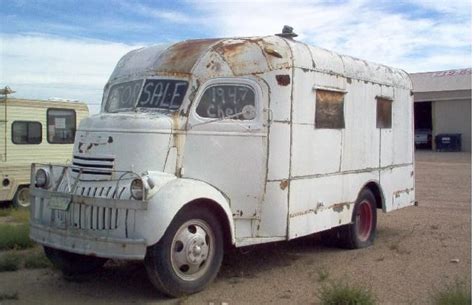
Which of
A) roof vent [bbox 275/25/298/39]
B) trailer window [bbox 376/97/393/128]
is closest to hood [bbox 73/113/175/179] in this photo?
roof vent [bbox 275/25/298/39]

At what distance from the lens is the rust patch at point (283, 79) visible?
23.1 ft

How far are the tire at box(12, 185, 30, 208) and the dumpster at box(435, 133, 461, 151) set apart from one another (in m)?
27.8

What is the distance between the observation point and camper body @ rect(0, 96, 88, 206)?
42.7 ft

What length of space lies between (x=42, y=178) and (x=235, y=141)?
85.6 inches

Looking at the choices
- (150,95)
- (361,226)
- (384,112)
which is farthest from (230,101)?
(384,112)

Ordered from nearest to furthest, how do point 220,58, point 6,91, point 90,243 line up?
point 90,243 < point 220,58 < point 6,91

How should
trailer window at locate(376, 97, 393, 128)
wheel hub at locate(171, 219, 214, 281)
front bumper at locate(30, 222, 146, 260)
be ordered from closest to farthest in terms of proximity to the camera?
front bumper at locate(30, 222, 146, 260)
wheel hub at locate(171, 219, 214, 281)
trailer window at locate(376, 97, 393, 128)

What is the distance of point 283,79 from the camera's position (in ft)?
23.2

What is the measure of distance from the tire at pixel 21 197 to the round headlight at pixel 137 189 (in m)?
8.12

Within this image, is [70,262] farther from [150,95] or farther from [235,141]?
[235,141]

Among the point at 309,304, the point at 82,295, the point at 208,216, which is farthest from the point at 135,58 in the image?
the point at 309,304

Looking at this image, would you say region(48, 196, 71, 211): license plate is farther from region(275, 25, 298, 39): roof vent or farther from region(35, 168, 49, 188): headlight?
region(275, 25, 298, 39): roof vent

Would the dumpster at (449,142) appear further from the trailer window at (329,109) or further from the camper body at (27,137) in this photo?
the trailer window at (329,109)

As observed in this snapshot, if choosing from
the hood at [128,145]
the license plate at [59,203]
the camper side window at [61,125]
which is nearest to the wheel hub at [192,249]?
the hood at [128,145]
